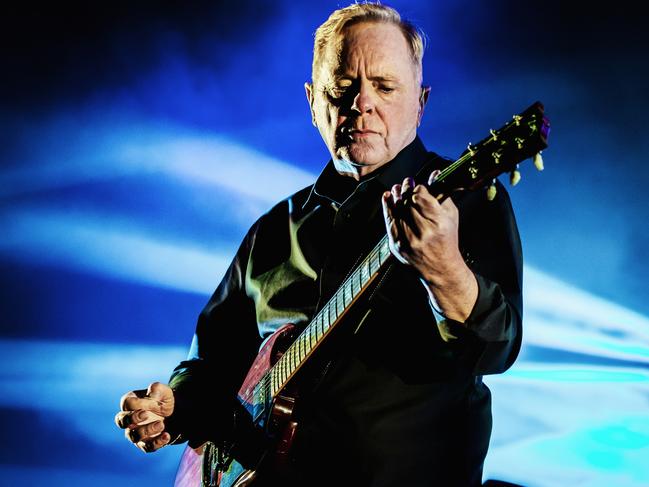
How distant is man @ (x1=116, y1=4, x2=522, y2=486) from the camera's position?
4.36 feet

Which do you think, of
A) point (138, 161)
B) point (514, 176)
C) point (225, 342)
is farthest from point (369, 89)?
point (138, 161)

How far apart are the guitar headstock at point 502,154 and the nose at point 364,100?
589 mm

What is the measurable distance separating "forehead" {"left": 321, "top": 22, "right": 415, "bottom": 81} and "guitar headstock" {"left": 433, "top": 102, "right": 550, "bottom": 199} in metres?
0.68

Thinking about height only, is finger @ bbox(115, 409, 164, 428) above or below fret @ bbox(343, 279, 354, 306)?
below

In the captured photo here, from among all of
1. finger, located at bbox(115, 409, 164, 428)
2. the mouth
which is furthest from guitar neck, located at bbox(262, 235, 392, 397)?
the mouth

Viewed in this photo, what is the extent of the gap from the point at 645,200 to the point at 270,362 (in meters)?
1.73

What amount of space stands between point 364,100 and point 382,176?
0.76 ft

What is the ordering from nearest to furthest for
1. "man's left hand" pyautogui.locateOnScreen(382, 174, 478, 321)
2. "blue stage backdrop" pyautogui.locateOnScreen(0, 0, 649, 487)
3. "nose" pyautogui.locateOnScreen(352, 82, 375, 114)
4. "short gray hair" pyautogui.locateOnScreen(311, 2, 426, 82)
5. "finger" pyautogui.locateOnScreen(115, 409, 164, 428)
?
"man's left hand" pyautogui.locateOnScreen(382, 174, 478, 321) → "finger" pyautogui.locateOnScreen(115, 409, 164, 428) → "nose" pyautogui.locateOnScreen(352, 82, 375, 114) → "short gray hair" pyautogui.locateOnScreen(311, 2, 426, 82) → "blue stage backdrop" pyautogui.locateOnScreen(0, 0, 649, 487)

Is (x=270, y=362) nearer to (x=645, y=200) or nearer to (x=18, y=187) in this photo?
(x=645, y=200)

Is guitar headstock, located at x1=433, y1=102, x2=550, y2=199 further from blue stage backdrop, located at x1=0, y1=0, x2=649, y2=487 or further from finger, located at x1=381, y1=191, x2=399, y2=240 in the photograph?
blue stage backdrop, located at x1=0, y1=0, x2=649, y2=487

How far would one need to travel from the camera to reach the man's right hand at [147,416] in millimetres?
1646

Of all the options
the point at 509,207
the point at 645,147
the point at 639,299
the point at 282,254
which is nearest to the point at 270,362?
the point at 282,254

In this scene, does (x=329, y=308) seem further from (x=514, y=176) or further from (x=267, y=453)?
(x=514, y=176)

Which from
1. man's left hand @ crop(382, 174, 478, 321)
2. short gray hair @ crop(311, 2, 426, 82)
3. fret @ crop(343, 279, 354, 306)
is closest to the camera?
man's left hand @ crop(382, 174, 478, 321)
